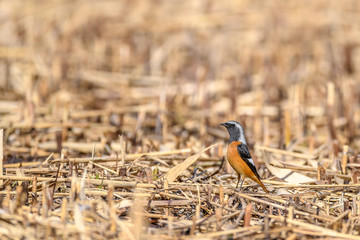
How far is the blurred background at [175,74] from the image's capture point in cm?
767

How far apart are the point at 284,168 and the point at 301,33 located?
8.11 m

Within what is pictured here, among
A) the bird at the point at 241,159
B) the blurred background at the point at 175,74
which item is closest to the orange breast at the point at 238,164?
the bird at the point at 241,159

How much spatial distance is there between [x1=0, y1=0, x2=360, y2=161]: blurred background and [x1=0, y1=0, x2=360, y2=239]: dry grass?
4 centimetres

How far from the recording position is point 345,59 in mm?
11812

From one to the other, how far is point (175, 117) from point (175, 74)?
2798 mm

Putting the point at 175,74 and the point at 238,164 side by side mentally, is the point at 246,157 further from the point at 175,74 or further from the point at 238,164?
the point at 175,74

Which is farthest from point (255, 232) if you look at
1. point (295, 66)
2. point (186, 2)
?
point (186, 2)

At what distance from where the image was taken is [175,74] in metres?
11.5

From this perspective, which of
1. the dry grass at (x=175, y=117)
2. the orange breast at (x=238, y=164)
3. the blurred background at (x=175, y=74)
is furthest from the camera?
the blurred background at (x=175, y=74)

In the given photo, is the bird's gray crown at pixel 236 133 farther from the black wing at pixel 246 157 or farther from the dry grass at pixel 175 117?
the dry grass at pixel 175 117

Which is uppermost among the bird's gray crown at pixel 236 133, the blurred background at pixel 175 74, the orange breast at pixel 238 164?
the blurred background at pixel 175 74

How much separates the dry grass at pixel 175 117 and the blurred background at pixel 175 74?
4cm

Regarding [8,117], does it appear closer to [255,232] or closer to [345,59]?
[255,232]

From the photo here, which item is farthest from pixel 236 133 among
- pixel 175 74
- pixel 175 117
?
pixel 175 74
